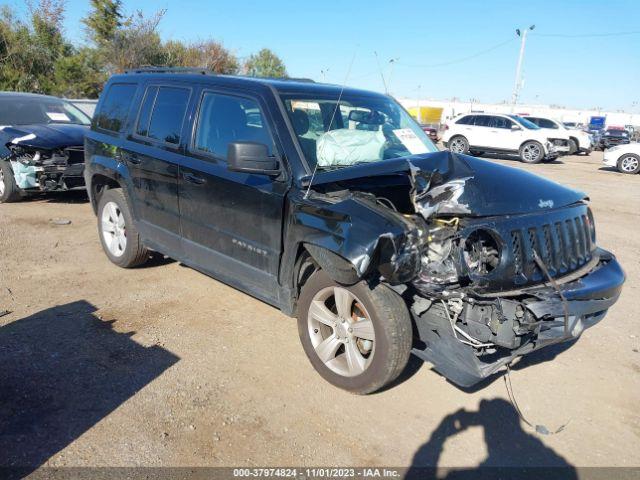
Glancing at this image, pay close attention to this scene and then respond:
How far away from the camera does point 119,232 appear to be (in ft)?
18.2

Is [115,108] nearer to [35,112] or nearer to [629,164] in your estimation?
[35,112]

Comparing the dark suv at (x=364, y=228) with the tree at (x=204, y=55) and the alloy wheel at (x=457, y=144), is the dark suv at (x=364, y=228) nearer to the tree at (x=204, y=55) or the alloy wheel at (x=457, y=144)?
the alloy wheel at (x=457, y=144)

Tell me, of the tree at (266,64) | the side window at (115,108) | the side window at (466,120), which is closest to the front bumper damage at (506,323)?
the side window at (115,108)

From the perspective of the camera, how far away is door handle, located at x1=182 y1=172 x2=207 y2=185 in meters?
4.18

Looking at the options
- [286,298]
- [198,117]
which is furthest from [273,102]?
[286,298]

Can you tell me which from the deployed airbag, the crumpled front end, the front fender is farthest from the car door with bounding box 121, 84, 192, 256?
the crumpled front end

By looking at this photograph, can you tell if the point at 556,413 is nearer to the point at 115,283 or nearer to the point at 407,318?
the point at 407,318

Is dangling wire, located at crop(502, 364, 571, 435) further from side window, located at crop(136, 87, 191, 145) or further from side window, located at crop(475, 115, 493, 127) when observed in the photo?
→ side window, located at crop(475, 115, 493, 127)

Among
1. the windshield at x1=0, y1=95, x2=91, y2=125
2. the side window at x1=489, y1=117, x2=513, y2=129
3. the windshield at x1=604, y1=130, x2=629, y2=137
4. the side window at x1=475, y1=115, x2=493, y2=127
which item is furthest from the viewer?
the windshield at x1=604, y1=130, x2=629, y2=137

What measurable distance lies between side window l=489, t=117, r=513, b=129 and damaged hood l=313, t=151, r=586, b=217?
60.7 ft

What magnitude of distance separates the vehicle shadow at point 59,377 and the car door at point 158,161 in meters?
0.95

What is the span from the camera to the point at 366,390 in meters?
3.29

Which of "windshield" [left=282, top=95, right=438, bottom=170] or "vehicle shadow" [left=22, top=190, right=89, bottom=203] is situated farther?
"vehicle shadow" [left=22, top=190, right=89, bottom=203]

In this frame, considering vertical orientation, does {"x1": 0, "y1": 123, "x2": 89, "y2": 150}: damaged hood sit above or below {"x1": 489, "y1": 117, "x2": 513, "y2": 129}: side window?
above
